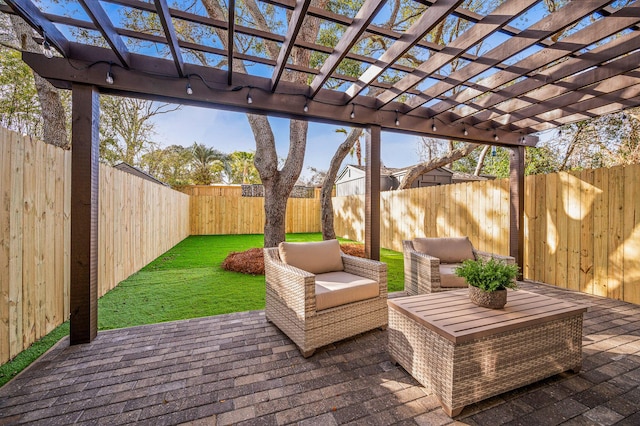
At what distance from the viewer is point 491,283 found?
193cm

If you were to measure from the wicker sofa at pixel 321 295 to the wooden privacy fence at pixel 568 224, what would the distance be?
10.7 ft

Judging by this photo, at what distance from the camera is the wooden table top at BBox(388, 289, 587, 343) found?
64.8 inches

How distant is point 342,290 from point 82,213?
2375 mm

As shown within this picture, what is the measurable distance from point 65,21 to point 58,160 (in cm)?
121

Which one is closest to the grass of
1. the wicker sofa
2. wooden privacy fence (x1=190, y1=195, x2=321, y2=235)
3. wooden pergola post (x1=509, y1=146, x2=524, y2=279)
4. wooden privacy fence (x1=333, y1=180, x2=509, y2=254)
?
the wicker sofa

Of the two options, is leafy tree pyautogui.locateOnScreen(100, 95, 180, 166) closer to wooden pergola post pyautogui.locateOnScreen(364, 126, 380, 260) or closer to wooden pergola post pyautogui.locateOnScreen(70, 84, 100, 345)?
wooden pergola post pyautogui.locateOnScreen(70, 84, 100, 345)

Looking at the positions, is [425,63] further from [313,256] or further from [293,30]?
[313,256]

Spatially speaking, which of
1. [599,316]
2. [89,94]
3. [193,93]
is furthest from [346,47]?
[599,316]

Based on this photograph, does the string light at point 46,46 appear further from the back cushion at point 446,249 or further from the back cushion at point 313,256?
the back cushion at point 446,249

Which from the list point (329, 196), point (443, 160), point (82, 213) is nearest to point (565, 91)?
point (443, 160)

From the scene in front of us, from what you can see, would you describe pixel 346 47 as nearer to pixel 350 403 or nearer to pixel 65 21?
pixel 65 21

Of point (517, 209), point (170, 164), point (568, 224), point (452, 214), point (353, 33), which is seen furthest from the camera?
point (170, 164)

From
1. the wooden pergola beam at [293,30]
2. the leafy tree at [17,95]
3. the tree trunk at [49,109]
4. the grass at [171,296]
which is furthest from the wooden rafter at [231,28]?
the leafy tree at [17,95]

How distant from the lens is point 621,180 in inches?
135
